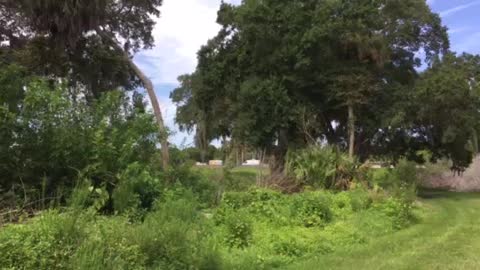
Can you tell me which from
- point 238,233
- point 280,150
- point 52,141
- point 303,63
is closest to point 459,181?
point 280,150

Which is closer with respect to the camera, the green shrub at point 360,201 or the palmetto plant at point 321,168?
the green shrub at point 360,201

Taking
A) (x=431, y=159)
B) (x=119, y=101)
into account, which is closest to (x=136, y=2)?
(x=119, y=101)

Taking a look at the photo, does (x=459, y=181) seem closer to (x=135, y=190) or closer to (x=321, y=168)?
(x=321, y=168)

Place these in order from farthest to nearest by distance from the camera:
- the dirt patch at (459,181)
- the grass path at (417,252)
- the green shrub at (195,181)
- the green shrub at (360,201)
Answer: the dirt patch at (459,181) → the green shrub at (360,201) → the green shrub at (195,181) → the grass path at (417,252)

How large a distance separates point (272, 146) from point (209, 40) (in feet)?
24.5

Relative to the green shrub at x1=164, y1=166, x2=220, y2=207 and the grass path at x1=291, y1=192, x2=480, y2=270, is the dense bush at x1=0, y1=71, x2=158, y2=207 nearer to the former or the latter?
the green shrub at x1=164, y1=166, x2=220, y2=207

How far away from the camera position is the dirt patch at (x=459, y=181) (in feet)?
124

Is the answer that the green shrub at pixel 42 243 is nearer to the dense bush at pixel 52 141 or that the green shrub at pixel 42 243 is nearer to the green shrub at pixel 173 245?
the green shrub at pixel 173 245

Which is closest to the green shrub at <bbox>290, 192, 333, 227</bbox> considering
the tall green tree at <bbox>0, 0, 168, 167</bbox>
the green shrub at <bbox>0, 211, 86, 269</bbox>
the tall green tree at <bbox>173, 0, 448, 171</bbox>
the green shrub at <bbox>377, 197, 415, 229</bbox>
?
the green shrub at <bbox>377, 197, 415, 229</bbox>

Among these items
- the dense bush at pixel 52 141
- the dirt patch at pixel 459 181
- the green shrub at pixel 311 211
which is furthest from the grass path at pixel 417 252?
the dirt patch at pixel 459 181

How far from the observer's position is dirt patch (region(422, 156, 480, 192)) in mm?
37928

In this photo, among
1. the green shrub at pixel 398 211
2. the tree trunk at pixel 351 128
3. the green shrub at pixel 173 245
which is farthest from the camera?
the tree trunk at pixel 351 128

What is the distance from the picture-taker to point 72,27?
2439 centimetres

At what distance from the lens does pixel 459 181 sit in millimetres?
39156
